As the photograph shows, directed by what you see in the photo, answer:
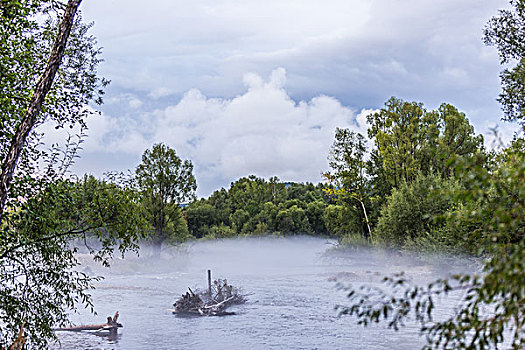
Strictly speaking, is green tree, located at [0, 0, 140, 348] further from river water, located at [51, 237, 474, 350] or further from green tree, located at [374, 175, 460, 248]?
green tree, located at [374, 175, 460, 248]

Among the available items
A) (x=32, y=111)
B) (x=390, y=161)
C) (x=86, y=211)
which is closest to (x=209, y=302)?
(x=86, y=211)

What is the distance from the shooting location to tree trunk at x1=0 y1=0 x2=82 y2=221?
5.86 m

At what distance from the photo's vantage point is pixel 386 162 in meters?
31.0

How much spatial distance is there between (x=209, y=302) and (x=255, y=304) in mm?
1914

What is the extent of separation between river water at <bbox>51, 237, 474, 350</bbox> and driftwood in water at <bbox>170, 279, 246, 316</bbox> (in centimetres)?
46

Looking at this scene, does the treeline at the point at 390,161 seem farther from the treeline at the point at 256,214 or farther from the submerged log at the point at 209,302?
the treeline at the point at 256,214

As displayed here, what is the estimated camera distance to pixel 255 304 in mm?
19438

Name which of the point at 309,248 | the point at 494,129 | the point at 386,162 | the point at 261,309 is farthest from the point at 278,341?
the point at 309,248

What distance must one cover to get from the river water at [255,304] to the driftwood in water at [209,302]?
462 millimetres

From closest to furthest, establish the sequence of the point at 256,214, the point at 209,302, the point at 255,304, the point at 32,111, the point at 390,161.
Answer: the point at 32,111 < the point at 209,302 < the point at 255,304 < the point at 390,161 < the point at 256,214

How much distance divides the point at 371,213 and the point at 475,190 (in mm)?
30465

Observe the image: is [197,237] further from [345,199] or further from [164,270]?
[345,199]

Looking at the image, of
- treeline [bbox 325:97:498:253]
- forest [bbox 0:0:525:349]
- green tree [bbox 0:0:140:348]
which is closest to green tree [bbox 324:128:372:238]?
treeline [bbox 325:97:498:253]

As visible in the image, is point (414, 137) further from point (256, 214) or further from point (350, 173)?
point (256, 214)
